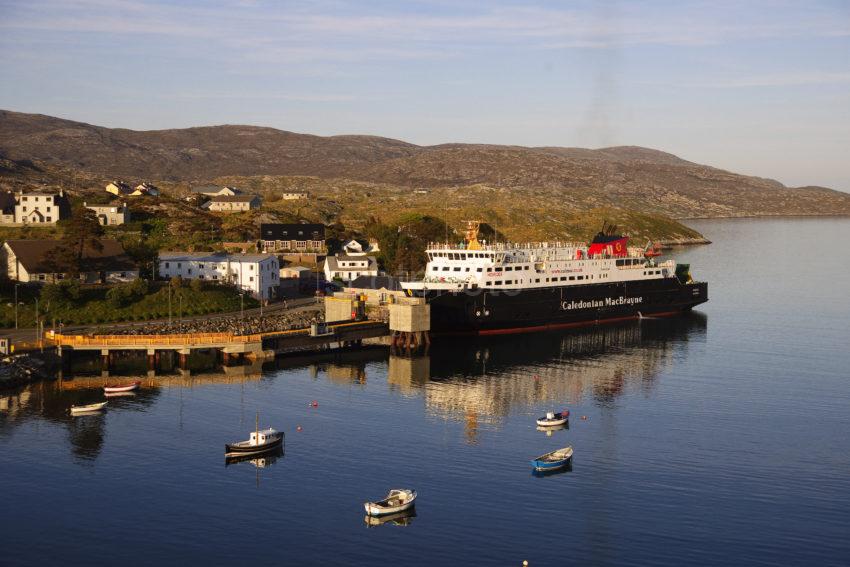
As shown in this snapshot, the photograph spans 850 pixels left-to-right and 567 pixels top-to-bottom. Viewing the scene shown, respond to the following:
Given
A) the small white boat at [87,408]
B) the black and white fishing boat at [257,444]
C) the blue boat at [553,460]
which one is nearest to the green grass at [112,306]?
the small white boat at [87,408]

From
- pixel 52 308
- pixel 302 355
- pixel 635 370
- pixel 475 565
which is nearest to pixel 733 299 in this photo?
pixel 635 370

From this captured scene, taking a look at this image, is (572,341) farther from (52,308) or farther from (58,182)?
(58,182)

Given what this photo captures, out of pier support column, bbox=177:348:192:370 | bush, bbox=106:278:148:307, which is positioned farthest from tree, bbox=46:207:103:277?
pier support column, bbox=177:348:192:370

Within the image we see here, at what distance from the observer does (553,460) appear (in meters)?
44.2

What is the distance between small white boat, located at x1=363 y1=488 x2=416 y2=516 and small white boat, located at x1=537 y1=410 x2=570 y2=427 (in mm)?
13945

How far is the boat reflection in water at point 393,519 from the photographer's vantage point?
123ft

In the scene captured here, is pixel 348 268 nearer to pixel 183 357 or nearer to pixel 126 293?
pixel 126 293

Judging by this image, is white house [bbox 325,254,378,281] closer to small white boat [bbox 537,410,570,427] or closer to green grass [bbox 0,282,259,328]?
green grass [bbox 0,282,259,328]

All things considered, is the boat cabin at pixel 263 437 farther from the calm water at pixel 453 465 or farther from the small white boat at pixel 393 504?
the small white boat at pixel 393 504

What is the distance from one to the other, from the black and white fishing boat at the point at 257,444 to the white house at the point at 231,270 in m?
41.0

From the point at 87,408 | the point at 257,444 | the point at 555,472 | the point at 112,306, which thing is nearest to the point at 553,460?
the point at 555,472

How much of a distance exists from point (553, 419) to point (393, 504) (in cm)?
1566

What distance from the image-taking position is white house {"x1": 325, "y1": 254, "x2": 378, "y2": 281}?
330 feet

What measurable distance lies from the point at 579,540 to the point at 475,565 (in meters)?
4.78
